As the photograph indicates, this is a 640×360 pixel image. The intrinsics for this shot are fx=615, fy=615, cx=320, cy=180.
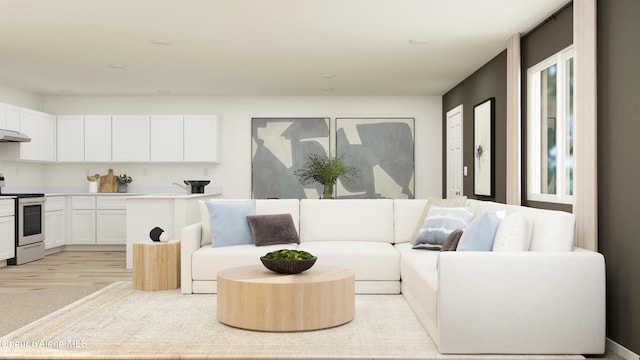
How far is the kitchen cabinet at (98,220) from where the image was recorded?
9.00 m

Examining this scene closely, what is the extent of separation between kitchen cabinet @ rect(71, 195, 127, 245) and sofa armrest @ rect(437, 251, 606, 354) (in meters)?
6.60

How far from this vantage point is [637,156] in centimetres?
353

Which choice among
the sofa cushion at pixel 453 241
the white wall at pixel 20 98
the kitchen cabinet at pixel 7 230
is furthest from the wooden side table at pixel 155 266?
the white wall at pixel 20 98

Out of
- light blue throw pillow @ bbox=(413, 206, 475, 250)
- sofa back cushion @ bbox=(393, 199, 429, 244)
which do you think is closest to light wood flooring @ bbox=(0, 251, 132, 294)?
sofa back cushion @ bbox=(393, 199, 429, 244)

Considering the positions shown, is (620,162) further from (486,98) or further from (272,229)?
(486,98)

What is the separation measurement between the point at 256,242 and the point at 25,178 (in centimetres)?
513

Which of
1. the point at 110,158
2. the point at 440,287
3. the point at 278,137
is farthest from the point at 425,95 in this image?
the point at 440,287

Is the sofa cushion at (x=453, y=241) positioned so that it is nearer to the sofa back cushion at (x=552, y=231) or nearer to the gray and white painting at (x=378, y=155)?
the sofa back cushion at (x=552, y=231)

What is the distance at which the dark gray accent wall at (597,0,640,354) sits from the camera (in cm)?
355

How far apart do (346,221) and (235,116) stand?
419cm

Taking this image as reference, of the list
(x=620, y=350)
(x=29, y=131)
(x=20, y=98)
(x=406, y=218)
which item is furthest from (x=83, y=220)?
(x=620, y=350)

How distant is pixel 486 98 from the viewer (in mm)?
6988

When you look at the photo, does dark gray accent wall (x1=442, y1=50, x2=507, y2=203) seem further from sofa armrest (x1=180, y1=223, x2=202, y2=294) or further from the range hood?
the range hood

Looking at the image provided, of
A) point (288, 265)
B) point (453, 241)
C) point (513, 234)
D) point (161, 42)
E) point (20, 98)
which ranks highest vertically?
point (161, 42)
